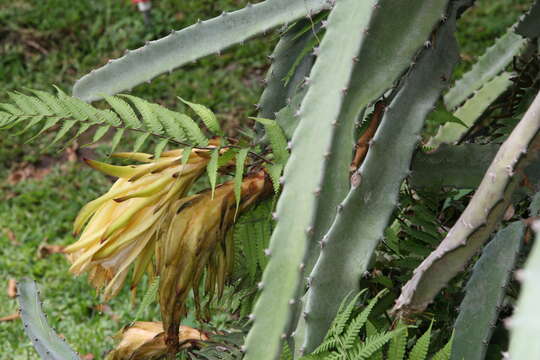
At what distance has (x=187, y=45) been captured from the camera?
1.36m

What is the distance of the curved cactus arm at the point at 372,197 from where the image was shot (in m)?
1.04

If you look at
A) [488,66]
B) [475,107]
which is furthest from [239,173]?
[488,66]

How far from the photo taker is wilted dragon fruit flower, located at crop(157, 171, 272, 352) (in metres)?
1.17

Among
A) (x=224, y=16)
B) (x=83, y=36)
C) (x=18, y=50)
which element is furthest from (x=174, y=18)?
(x=224, y=16)

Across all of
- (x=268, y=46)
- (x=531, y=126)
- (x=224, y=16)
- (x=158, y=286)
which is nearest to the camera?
(x=531, y=126)

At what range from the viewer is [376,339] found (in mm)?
1031

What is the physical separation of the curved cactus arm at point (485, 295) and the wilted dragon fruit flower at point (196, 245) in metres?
0.37

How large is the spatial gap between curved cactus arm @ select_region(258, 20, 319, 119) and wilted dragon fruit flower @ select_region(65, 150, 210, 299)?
0.85ft

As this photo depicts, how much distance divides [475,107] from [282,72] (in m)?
0.63

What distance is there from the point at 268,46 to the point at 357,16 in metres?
2.83

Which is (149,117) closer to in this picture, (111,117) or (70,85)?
(111,117)

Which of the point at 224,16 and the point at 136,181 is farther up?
the point at 224,16

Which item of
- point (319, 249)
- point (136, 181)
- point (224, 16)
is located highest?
point (224, 16)

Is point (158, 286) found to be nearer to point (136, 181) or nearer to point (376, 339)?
point (136, 181)
